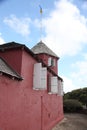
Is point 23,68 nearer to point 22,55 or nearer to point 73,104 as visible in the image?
point 22,55

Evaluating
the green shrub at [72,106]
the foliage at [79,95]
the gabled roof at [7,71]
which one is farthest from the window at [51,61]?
the gabled roof at [7,71]

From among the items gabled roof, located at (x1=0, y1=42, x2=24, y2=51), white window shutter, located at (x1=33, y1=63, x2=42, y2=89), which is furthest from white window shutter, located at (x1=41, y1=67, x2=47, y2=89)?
gabled roof, located at (x1=0, y1=42, x2=24, y2=51)

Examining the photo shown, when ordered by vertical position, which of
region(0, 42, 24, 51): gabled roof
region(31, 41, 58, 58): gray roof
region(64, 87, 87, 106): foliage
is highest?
region(31, 41, 58, 58): gray roof

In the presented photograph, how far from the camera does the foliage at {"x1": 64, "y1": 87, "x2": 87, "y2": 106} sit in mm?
26827

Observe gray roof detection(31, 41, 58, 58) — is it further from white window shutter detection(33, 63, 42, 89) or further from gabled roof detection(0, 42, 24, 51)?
gabled roof detection(0, 42, 24, 51)

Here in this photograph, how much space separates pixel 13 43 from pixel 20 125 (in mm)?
4564

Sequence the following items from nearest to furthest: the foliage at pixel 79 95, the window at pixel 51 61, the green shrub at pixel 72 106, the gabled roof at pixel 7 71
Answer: the gabled roof at pixel 7 71, the window at pixel 51 61, the green shrub at pixel 72 106, the foliage at pixel 79 95

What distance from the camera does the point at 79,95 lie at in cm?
2759

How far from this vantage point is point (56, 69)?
20.4 meters

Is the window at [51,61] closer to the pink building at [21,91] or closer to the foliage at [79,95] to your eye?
the pink building at [21,91]

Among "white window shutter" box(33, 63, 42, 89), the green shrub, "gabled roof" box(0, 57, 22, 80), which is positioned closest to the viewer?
"gabled roof" box(0, 57, 22, 80)

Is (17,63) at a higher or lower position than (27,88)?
higher

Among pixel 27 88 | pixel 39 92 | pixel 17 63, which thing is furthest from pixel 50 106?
pixel 17 63

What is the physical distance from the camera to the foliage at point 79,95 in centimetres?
2683
